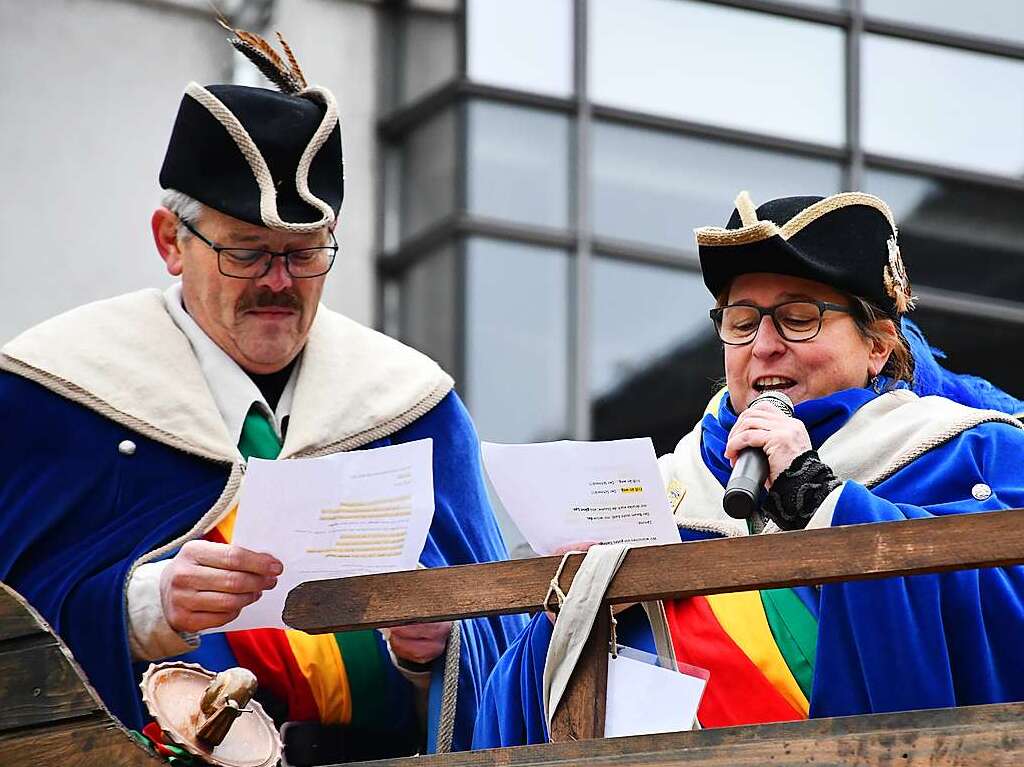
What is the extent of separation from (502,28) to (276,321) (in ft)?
22.2

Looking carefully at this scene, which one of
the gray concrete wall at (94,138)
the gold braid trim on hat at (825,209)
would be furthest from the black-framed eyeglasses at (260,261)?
the gray concrete wall at (94,138)

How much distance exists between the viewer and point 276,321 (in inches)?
194

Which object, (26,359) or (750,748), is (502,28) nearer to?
(26,359)

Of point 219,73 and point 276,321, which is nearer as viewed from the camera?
point 276,321

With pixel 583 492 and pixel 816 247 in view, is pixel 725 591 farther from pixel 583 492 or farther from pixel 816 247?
pixel 816 247

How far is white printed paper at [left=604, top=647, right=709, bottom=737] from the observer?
363 cm

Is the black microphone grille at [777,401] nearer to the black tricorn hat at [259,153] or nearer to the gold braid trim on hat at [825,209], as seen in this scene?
the gold braid trim on hat at [825,209]

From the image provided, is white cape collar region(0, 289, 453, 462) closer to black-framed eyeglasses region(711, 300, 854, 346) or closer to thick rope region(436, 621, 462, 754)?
thick rope region(436, 621, 462, 754)

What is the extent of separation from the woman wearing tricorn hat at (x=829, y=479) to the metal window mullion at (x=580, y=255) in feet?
22.0

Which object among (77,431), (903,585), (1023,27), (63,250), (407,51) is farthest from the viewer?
(1023,27)

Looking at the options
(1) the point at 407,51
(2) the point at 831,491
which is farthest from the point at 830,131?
(2) the point at 831,491

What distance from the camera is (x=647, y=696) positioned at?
12.1ft

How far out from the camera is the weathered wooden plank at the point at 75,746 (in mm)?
3643

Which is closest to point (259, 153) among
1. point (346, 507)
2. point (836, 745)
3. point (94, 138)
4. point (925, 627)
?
point (346, 507)
